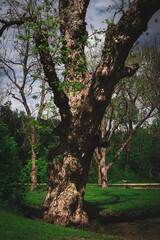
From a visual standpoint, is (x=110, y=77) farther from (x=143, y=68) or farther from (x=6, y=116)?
(x=6, y=116)

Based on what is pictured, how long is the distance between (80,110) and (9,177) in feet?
12.9

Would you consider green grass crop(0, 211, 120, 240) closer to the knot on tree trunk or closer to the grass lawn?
the grass lawn

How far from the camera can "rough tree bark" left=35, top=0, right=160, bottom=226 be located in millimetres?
6922

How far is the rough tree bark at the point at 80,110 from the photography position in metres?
6.92

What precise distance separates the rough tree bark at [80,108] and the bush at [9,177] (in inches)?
52.7

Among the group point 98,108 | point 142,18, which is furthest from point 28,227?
point 142,18

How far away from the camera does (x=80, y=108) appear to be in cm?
812

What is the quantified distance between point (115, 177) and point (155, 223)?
28.2 m

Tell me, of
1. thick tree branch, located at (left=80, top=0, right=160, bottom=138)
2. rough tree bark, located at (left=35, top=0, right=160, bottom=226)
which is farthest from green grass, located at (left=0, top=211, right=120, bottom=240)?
thick tree branch, located at (left=80, top=0, right=160, bottom=138)

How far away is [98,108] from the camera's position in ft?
24.9

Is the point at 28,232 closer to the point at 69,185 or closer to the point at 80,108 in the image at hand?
the point at 69,185

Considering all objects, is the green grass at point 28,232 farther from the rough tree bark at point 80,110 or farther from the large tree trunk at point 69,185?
the rough tree bark at point 80,110

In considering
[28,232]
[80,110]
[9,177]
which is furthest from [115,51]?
[9,177]

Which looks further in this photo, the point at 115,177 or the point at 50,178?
the point at 115,177
